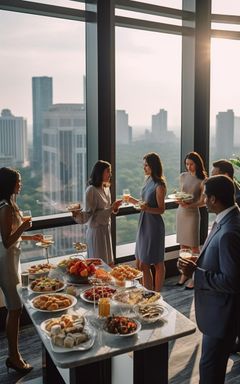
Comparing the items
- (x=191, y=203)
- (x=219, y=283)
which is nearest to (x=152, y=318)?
(x=219, y=283)

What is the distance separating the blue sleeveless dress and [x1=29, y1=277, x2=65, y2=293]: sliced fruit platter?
181cm

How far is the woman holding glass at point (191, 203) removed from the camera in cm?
529

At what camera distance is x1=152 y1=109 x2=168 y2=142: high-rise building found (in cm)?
598

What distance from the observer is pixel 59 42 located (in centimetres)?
495

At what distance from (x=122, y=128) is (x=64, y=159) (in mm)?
911

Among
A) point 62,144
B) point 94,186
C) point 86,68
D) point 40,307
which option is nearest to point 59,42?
point 86,68

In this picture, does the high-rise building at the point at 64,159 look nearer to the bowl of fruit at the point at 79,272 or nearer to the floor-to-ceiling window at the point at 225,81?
the bowl of fruit at the point at 79,272

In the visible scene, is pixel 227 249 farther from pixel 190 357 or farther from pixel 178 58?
pixel 178 58

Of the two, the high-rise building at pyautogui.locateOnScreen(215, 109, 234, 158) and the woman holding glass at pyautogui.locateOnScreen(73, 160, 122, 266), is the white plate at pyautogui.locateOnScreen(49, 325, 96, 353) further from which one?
the high-rise building at pyautogui.locateOnScreen(215, 109, 234, 158)

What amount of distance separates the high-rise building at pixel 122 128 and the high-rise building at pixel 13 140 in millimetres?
1246

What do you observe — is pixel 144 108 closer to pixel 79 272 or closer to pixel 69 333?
pixel 79 272

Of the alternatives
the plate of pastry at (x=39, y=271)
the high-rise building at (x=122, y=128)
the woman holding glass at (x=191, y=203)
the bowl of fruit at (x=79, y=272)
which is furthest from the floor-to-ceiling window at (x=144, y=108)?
the bowl of fruit at (x=79, y=272)

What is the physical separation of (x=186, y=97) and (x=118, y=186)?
5.61ft

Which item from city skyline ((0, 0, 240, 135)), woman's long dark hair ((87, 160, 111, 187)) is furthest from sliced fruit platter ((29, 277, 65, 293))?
city skyline ((0, 0, 240, 135))
